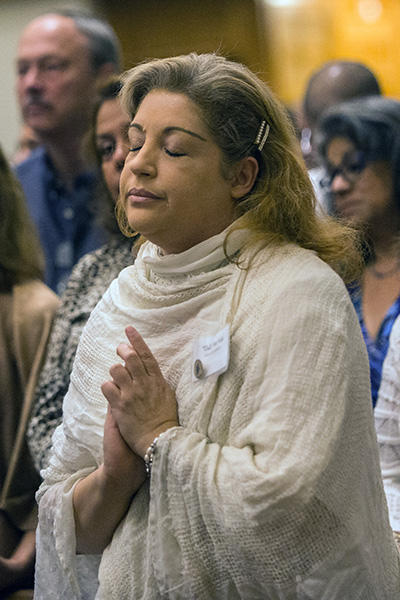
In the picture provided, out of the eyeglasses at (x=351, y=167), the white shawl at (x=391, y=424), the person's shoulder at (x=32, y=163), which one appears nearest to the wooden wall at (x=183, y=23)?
the person's shoulder at (x=32, y=163)

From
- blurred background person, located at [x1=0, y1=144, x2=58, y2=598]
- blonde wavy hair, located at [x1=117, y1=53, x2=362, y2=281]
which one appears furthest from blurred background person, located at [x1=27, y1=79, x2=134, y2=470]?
blonde wavy hair, located at [x1=117, y1=53, x2=362, y2=281]

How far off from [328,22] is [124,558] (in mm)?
5236

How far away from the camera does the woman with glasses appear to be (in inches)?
121

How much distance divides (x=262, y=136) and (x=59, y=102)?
2.48 m

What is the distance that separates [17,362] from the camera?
296cm

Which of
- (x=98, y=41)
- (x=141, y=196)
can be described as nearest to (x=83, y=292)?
(x=141, y=196)

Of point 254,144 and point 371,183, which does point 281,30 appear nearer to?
point 371,183

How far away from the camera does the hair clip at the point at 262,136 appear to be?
1858mm

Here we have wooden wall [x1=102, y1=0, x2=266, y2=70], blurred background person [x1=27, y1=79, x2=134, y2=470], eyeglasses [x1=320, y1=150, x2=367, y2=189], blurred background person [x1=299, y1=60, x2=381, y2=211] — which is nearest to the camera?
blurred background person [x1=27, y1=79, x2=134, y2=470]

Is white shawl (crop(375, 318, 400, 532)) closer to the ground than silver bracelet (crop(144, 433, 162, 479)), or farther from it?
closer to the ground

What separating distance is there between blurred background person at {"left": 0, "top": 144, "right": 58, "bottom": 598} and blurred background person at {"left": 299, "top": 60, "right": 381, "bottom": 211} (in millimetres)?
1562

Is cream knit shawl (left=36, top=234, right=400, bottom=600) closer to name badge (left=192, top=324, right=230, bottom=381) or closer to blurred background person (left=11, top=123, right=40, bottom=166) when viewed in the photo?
name badge (left=192, top=324, right=230, bottom=381)

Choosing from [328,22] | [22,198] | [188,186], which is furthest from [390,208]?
[328,22]

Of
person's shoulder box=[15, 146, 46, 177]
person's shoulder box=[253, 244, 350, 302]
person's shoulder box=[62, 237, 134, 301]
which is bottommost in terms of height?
person's shoulder box=[15, 146, 46, 177]
